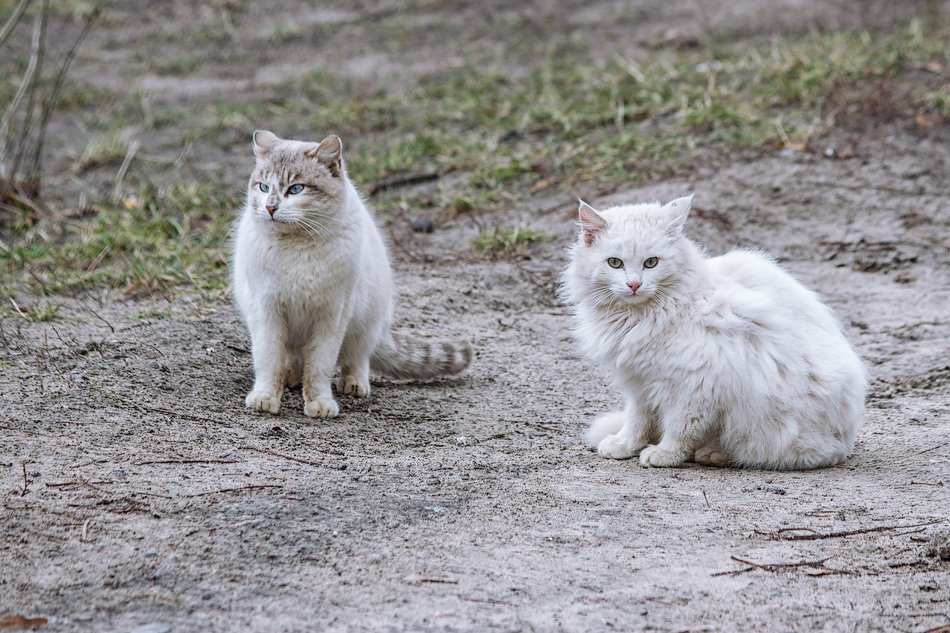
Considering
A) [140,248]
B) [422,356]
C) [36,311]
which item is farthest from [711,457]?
[140,248]

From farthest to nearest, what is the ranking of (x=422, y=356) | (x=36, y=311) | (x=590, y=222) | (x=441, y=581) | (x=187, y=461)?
(x=36, y=311) → (x=422, y=356) → (x=590, y=222) → (x=187, y=461) → (x=441, y=581)

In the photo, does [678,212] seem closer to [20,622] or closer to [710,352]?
[710,352]

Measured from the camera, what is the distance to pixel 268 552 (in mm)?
3184

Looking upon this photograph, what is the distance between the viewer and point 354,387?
513cm

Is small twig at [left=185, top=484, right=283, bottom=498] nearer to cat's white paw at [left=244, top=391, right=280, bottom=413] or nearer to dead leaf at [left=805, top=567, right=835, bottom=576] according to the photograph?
cat's white paw at [left=244, top=391, right=280, bottom=413]

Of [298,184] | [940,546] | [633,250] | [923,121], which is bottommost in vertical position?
[940,546]

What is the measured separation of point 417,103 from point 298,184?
5451mm

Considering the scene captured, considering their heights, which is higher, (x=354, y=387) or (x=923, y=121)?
(x=923, y=121)

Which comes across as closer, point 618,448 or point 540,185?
point 618,448

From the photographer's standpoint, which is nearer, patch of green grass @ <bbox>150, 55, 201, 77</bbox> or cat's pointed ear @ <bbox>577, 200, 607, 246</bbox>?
cat's pointed ear @ <bbox>577, 200, 607, 246</bbox>

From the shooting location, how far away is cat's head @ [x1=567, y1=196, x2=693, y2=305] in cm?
416

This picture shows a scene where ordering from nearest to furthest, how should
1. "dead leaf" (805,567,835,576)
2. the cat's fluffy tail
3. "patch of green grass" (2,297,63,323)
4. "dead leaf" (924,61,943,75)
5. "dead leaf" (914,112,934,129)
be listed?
"dead leaf" (805,567,835,576), the cat's fluffy tail, "patch of green grass" (2,297,63,323), "dead leaf" (914,112,934,129), "dead leaf" (924,61,943,75)

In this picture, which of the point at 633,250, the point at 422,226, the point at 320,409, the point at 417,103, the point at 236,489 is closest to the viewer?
the point at 236,489

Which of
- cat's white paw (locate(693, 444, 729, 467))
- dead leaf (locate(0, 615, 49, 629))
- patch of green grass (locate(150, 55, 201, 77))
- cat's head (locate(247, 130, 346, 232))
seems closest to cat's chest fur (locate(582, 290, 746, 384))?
cat's white paw (locate(693, 444, 729, 467))
